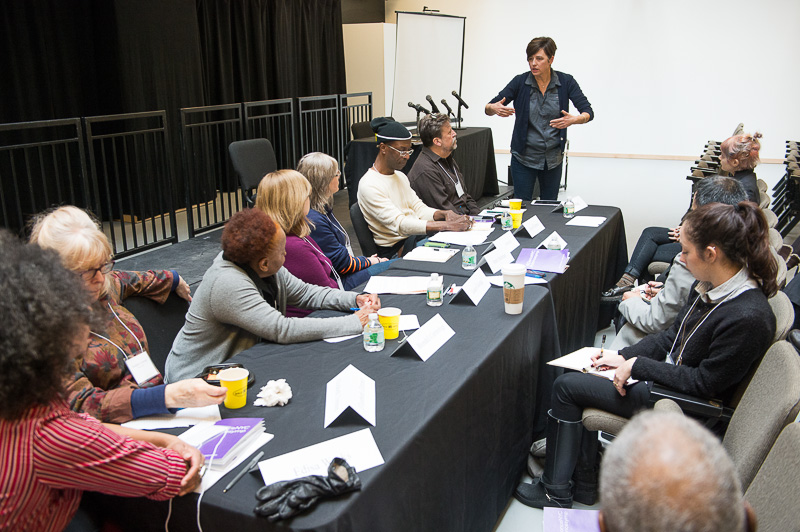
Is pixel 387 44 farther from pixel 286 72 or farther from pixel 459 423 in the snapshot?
pixel 459 423

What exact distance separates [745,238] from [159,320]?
1.86 meters

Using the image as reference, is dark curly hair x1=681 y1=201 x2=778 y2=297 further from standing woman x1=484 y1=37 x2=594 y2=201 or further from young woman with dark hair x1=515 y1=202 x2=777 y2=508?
standing woman x1=484 y1=37 x2=594 y2=201

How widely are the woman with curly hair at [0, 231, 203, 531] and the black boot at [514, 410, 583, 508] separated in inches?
49.5

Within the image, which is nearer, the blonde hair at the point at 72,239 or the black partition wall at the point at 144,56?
the blonde hair at the point at 72,239

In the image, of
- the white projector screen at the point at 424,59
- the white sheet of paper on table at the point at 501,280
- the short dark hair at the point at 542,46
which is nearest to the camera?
the white sheet of paper on table at the point at 501,280

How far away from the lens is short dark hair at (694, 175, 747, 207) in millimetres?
2678

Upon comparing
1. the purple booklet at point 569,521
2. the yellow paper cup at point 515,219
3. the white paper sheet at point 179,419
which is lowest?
the purple booklet at point 569,521

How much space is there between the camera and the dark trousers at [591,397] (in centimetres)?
187

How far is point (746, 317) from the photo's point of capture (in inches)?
66.5

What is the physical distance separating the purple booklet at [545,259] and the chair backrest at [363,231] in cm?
98

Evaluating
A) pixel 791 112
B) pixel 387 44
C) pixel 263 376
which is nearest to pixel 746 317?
pixel 263 376

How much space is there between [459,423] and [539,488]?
0.70 metres

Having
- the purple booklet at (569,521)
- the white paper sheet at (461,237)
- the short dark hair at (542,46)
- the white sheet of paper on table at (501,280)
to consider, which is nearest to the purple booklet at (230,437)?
the purple booklet at (569,521)

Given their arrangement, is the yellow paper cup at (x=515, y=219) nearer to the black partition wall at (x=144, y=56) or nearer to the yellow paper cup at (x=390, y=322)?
the yellow paper cup at (x=390, y=322)
